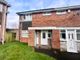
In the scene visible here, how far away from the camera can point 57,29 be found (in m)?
22.6

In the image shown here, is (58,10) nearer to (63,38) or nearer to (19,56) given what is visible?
(63,38)

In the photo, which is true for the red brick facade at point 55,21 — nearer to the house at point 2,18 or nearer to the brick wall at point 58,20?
the brick wall at point 58,20

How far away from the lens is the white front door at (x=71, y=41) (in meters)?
20.8

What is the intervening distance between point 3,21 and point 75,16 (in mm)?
13492

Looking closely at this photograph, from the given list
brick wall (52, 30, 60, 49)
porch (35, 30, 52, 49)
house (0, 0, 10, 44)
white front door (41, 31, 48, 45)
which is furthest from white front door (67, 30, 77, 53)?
house (0, 0, 10, 44)

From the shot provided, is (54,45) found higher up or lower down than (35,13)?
lower down

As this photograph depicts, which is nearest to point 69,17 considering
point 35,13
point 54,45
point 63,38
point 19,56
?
point 63,38

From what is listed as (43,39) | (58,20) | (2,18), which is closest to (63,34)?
(58,20)

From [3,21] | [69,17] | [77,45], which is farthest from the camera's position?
[3,21]

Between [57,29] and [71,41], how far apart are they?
2757 millimetres

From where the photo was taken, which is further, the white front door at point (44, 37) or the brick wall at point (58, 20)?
the white front door at point (44, 37)

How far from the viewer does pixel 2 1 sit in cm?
2884

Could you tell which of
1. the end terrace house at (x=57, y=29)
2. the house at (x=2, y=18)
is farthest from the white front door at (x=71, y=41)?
the house at (x=2, y=18)

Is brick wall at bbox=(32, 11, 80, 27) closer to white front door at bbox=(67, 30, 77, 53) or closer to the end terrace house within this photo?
the end terrace house
